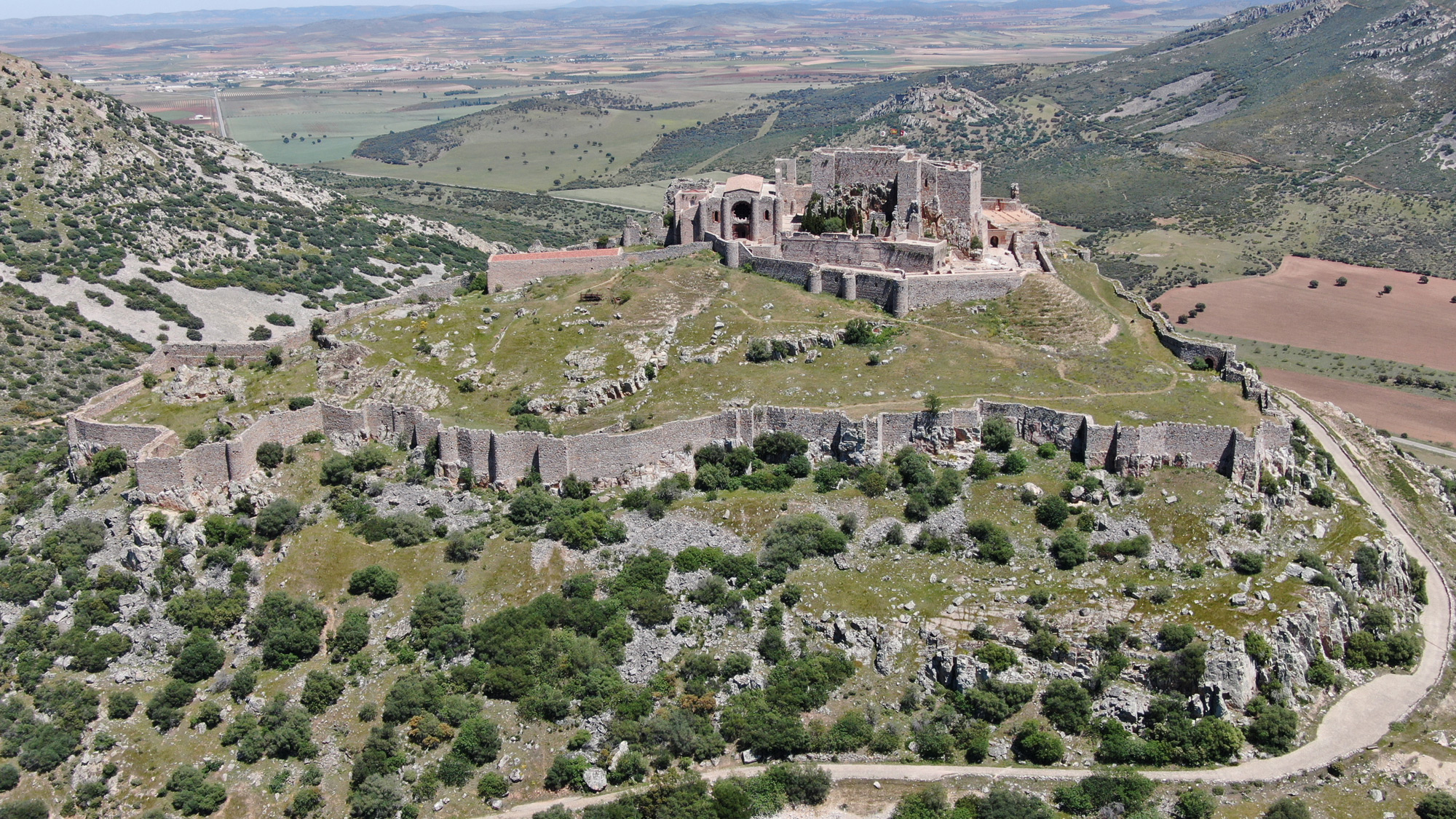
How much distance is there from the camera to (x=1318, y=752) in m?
34.8

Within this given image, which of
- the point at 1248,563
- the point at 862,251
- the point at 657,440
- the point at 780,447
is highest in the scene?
the point at 862,251

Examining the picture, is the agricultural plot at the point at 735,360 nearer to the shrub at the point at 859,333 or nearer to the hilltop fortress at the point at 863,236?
the shrub at the point at 859,333

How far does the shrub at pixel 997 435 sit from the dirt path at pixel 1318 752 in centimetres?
1301

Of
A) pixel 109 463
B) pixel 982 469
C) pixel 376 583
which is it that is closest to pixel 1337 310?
pixel 982 469

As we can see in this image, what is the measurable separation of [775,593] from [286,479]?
19460 mm

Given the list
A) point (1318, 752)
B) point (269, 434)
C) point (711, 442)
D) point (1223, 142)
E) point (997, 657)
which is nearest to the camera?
point (1318, 752)

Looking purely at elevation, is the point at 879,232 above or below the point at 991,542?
above

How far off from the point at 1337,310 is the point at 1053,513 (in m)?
63.8

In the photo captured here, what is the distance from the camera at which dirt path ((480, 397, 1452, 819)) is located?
3381 centimetres

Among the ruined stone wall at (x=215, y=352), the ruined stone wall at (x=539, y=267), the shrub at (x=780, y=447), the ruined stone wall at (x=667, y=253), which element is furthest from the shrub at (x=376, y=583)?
the ruined stone wall at (x=667, y=253)

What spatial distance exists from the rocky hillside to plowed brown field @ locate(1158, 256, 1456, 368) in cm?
6067

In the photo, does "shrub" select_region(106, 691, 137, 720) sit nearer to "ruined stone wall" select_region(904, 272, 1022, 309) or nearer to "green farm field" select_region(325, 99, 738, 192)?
"ruined stone wall" select_region(904, 272, 1022, 309)

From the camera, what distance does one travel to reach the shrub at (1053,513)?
131ft

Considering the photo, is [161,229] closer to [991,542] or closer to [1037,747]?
[991,542]
